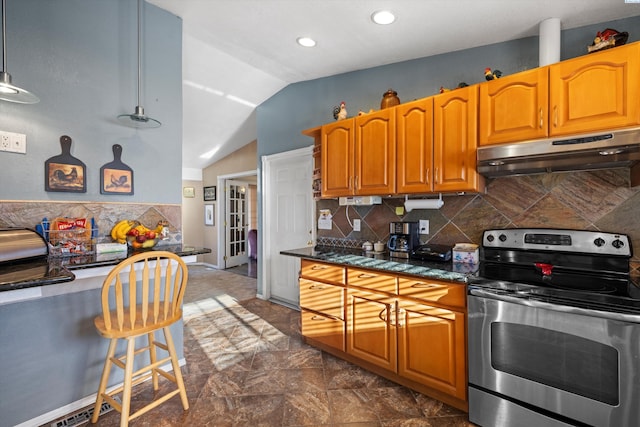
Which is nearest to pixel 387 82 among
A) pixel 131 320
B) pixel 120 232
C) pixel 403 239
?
pixel 403 239

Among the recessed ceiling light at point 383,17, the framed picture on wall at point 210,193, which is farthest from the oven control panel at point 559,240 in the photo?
the framed picture on wall at point 210,193

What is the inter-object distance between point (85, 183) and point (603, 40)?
11.0 ft

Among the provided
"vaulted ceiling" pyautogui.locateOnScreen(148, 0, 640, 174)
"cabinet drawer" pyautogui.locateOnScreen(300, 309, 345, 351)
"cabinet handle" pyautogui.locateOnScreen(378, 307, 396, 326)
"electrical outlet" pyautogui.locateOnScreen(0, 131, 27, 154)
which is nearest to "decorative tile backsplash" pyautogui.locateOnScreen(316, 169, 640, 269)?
"cabinet handle" pyautogui.locateOnScreen(378, 307, 396, 326)

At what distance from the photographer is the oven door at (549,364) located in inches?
50.9

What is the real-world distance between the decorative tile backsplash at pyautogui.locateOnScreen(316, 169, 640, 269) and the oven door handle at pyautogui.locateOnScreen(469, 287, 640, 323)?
71 centimetres

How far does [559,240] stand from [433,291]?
0.91 m

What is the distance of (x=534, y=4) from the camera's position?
1771 mm

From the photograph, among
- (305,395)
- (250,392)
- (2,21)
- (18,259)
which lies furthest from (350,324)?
(2,21)

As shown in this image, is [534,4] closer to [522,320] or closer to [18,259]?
[522,320]

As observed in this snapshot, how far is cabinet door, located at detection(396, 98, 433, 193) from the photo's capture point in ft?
7.07

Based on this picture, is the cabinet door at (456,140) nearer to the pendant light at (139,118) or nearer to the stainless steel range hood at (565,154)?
the stainless steel range hood at (565,154)

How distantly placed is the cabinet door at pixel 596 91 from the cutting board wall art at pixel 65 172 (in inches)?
119

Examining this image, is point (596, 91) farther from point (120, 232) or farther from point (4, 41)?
point (4, 41)

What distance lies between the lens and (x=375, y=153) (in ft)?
7.97
